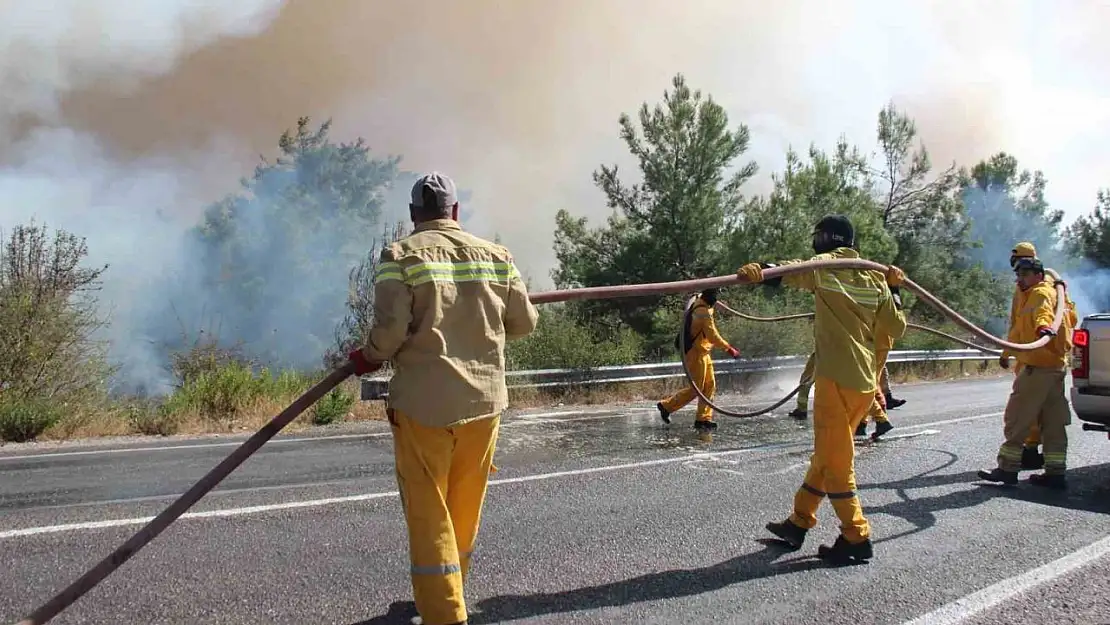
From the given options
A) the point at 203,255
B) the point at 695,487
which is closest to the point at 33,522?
the point at 695,487

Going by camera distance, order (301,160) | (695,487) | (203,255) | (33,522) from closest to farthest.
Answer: (33,522)
(695,487)
(203,255)
(301,160)

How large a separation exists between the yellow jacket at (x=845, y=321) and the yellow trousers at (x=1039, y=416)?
95.6 inches

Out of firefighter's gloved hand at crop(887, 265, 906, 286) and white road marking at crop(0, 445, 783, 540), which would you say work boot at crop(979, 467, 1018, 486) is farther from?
firefighter's gloved hand at crop(887, 265, 906, 286)

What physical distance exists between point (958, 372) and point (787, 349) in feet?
20.0

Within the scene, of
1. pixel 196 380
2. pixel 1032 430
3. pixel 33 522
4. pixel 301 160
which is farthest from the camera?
pixel 301 160

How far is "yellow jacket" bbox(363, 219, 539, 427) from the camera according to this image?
286 cm

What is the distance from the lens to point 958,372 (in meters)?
18.5

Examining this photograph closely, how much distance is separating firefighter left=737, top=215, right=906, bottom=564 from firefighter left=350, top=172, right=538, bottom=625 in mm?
1640

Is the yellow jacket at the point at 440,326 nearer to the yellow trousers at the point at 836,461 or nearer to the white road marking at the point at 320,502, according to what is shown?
the yellow trousers at the point at 836,461

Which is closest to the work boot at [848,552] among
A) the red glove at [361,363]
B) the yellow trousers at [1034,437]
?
the red glove at [361,363]

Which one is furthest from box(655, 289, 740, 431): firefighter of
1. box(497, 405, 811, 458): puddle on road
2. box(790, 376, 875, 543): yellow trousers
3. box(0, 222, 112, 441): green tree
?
box(0, 222, 112, 441): green tree

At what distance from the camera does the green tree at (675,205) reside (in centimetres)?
1923

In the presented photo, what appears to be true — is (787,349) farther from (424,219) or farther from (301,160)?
(301,160)

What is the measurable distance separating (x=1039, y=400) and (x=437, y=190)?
16.8 feet
